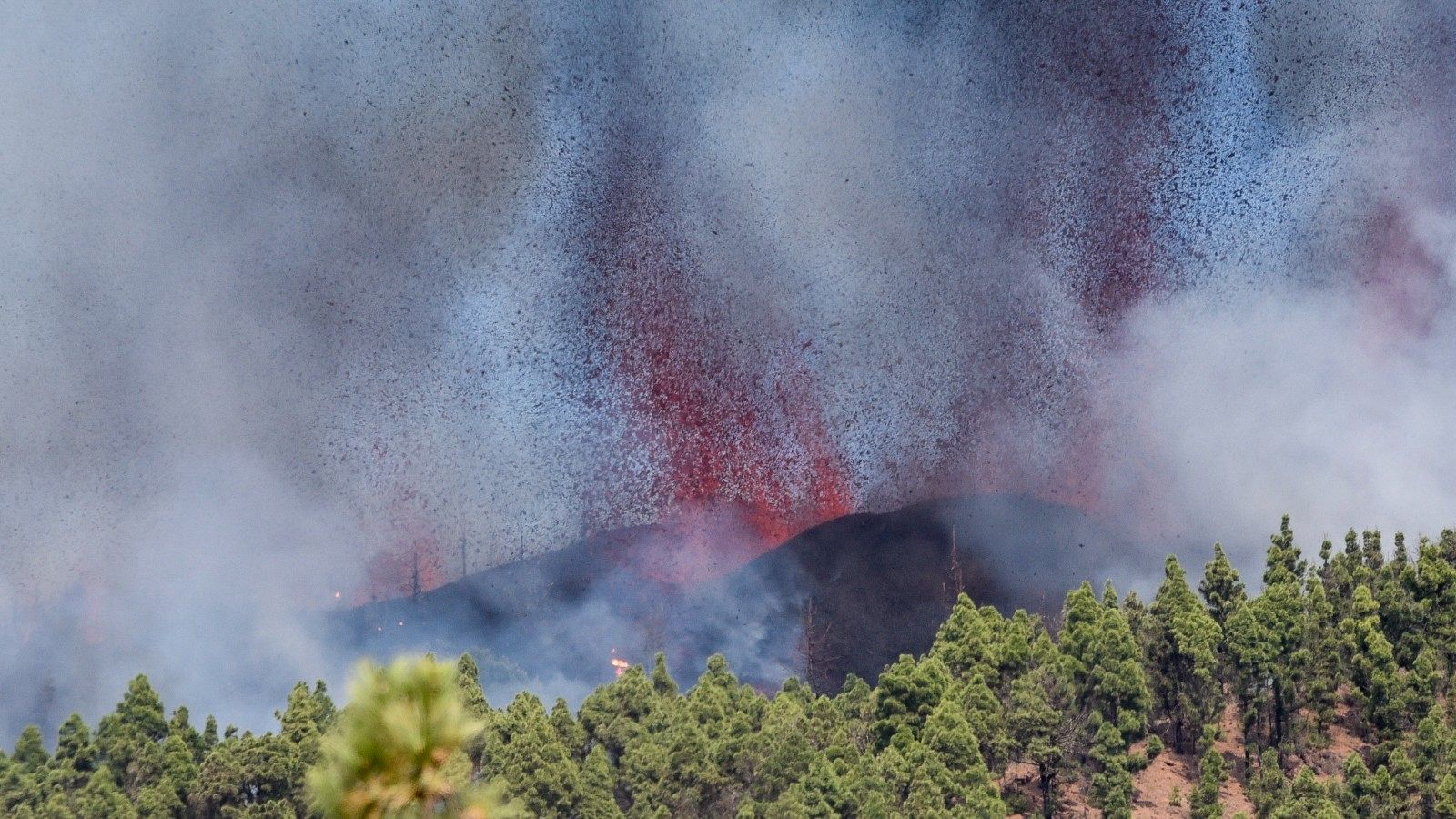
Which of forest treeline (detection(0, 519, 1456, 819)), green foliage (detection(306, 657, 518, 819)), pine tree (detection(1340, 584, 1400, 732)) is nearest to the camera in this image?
green foliage (detection(306, 657, 518, 819))

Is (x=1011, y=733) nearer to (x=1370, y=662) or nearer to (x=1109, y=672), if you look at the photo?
(x=1109, y=672)

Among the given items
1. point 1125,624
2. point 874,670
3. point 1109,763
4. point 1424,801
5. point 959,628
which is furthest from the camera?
point 874,670

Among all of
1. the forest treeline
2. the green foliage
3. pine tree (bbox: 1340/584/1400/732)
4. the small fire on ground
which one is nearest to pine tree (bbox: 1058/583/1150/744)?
the forest treeline

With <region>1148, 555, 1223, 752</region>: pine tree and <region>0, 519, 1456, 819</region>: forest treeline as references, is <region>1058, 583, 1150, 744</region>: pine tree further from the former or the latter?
<region>1148, 555, 1223, 752</region>: pine tree

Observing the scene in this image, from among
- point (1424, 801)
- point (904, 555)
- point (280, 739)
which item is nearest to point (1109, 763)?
point (1424, 801)

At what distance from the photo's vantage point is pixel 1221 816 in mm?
37781

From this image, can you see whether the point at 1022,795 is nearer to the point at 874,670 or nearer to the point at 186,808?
the point at 186,808

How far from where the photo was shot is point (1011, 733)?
128 ft

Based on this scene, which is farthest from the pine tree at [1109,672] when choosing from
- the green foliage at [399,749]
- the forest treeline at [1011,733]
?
the green foliage at [399,749]

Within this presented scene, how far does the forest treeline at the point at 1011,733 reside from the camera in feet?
121

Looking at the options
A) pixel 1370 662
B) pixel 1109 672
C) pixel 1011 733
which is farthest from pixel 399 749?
pixel 1370 662

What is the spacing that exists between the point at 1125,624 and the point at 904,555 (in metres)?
39.1

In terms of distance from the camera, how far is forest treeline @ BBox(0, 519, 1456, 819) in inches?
1448

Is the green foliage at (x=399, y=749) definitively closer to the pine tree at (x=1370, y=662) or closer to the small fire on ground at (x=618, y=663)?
the pine tree at (x=1370, y=662)
